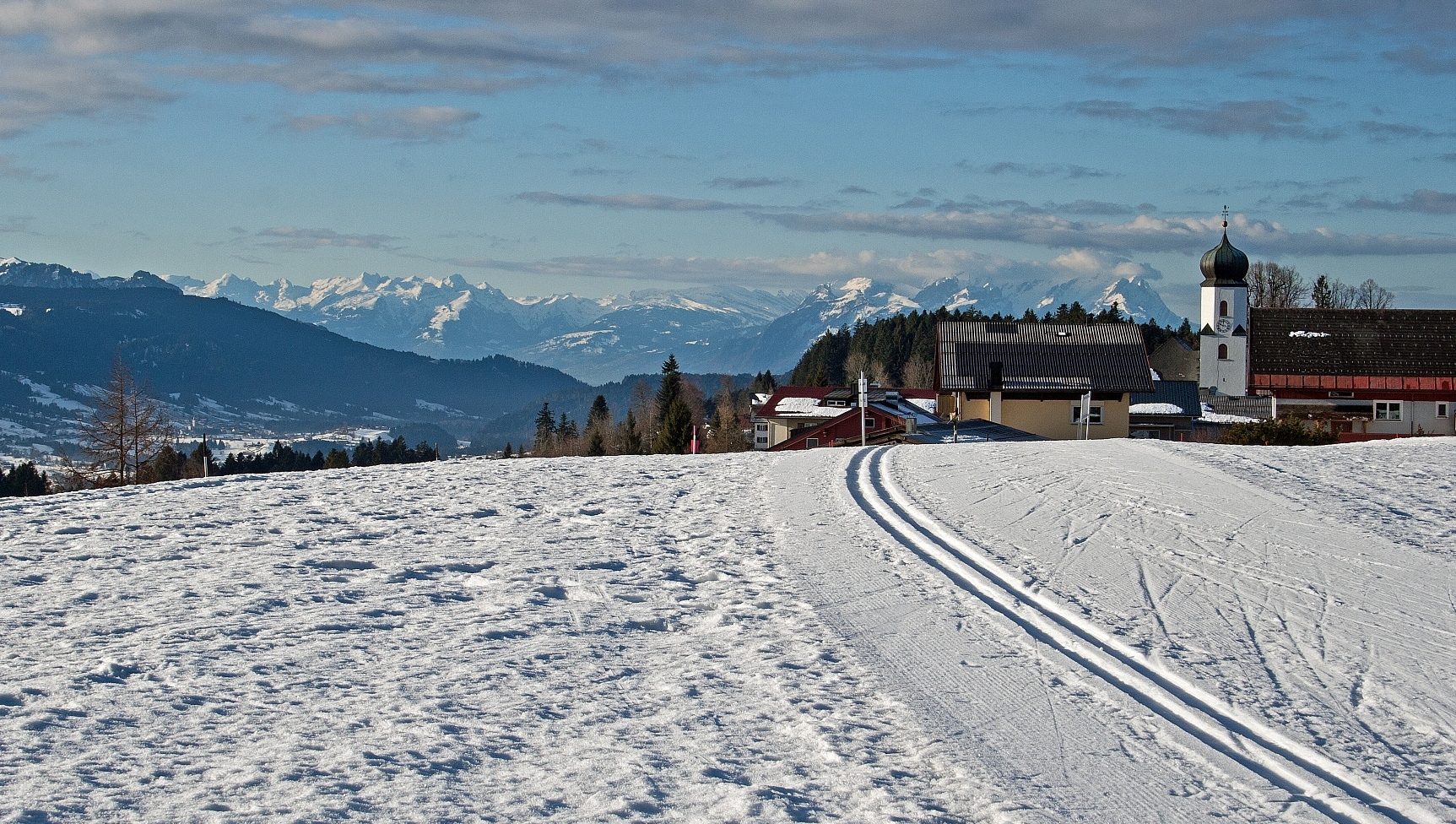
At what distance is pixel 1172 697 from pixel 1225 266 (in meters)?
106

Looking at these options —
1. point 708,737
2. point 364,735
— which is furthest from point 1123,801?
point 364,735

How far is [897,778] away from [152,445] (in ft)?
144

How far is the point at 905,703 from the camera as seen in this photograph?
770 cm

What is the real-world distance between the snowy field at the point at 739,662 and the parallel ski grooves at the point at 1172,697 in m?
0.03

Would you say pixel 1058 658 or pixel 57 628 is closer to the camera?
pixel 1058 658

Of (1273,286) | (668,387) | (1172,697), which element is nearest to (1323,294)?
(1273,286)

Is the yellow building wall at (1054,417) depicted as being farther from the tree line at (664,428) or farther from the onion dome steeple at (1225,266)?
the onion dome steeple at (1225,266)

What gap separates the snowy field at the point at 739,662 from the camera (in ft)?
20.8

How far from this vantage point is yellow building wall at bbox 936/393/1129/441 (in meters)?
47.9

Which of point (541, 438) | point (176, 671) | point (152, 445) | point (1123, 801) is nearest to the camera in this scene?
point (1123, 801)

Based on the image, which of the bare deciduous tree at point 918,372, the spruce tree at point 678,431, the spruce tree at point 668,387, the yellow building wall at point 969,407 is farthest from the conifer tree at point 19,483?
the bare deciduous tree at point 918,372

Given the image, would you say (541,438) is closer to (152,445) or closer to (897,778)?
(152,445)

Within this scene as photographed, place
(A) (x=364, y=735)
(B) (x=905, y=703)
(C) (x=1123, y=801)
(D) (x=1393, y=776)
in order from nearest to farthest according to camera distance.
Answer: (C) (x=1123, y=801)
(D) (x=1393, y=776)
(A) (x=364, y=735)
(B) (x=905, y=703)

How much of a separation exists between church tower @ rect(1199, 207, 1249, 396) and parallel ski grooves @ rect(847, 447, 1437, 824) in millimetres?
99738
